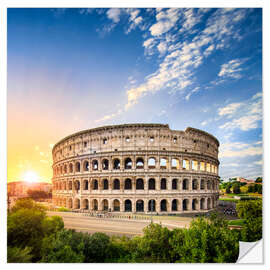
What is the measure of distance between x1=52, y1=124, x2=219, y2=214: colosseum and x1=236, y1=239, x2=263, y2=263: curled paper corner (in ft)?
48.9

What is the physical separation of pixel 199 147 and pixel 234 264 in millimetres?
21836

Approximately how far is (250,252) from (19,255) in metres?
16.5

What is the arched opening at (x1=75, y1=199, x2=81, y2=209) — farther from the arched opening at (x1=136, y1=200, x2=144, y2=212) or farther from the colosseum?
the arched opening at (x1=136, y1=200, x2=144, y2=212)

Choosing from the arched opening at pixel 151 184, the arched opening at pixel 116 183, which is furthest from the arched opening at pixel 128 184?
the arched opening at pixel 151 184

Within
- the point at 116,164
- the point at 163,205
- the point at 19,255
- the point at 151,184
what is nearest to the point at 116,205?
the point at 151,184

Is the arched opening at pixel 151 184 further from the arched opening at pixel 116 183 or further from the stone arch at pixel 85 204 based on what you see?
the stone arch at pixel 85 204

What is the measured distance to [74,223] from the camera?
20.2 m

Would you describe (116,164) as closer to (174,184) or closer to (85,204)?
(85,204)

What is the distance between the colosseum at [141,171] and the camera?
2764 cm

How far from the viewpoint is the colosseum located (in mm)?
27641

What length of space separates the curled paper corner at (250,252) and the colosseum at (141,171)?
14909 millimetres

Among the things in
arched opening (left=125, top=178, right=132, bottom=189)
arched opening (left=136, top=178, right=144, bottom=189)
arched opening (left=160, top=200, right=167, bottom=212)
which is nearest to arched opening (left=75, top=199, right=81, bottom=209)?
arched opening (left=125, top=178, right=132, bottom=189)

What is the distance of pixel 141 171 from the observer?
27703 mm
